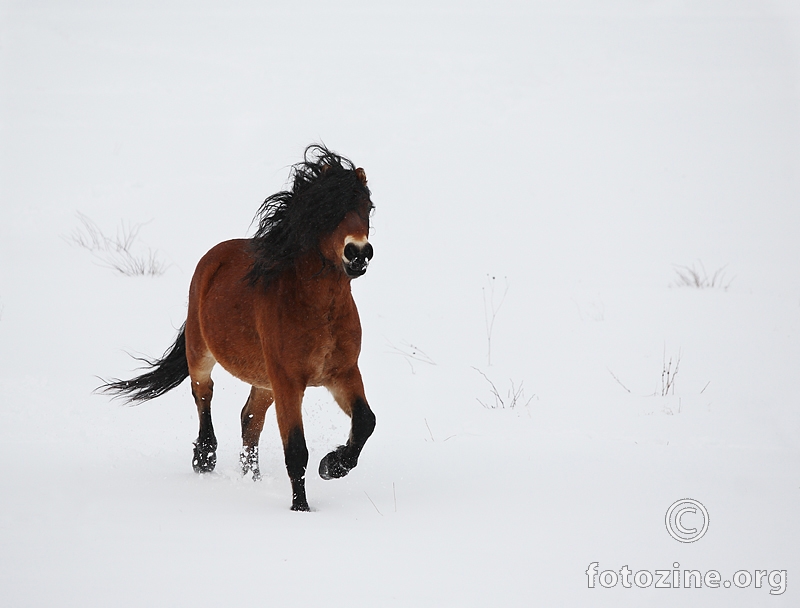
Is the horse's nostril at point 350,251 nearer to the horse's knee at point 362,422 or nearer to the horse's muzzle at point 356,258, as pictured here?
the horse's muzzle at point 356,258

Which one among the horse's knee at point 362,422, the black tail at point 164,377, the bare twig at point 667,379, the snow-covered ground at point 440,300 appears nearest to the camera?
the snow-covered ground at point 440,300

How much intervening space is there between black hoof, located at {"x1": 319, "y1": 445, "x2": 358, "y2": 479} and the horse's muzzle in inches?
45.5

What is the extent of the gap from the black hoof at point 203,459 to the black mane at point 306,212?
55.6 inches

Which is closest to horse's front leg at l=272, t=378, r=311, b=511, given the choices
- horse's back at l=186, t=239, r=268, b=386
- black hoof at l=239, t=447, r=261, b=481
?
horse's back at l=186, t=239, r=268, b=386

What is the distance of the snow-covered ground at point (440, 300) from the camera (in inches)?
147

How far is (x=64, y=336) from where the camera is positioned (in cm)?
834

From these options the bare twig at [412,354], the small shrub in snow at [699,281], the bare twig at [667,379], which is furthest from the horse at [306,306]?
the small shrub in snow at [699,281]

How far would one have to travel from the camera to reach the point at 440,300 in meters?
9.63

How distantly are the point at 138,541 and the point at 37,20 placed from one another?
23654 mm

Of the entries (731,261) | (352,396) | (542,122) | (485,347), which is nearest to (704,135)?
(542,122)

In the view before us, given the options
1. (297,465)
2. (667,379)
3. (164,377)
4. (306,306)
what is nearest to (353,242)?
(306,306)

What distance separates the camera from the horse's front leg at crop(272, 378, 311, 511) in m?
4.43

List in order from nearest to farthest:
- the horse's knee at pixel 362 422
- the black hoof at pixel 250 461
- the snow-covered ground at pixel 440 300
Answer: the snow-covered ground at pixel 440 300, the horse's knee at pixel 362 422, the black hoof at pixel 250 461

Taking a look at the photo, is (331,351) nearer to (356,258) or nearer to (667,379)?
(356,258)
